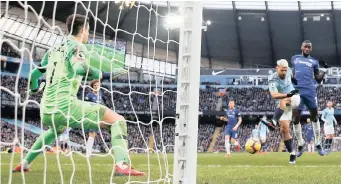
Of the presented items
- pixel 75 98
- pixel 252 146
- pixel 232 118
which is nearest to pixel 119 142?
pixel 75 98

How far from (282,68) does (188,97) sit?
518 cm

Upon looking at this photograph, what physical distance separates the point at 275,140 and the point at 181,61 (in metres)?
27.5

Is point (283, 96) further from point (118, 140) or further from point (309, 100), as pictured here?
point (118, 140)

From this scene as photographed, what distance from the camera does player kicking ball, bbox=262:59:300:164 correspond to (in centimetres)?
795

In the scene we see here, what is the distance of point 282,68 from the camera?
8.04 meters

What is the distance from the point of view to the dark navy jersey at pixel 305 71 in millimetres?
8828

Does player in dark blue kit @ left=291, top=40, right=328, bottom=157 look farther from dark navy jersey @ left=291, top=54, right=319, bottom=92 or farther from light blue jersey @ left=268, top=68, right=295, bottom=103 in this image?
light blue jersey @ left=268, top=68, right=295, bottom=103

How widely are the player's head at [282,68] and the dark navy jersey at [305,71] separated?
0.86 metres

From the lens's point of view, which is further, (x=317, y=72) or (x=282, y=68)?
(x=317, y=72)

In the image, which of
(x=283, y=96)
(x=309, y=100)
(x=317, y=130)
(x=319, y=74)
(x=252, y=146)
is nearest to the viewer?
(x=283, y=96)

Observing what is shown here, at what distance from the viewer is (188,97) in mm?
3199

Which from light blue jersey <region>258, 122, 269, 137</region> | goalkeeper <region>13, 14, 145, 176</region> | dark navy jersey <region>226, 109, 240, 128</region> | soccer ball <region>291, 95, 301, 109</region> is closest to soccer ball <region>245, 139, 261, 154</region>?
light blue jersey <region>258, 122, 269, 137</region>

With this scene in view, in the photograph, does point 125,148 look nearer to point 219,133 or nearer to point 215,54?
point 219,133

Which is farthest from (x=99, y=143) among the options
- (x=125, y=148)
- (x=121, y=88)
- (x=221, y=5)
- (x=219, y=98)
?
(x=125, y=148)
